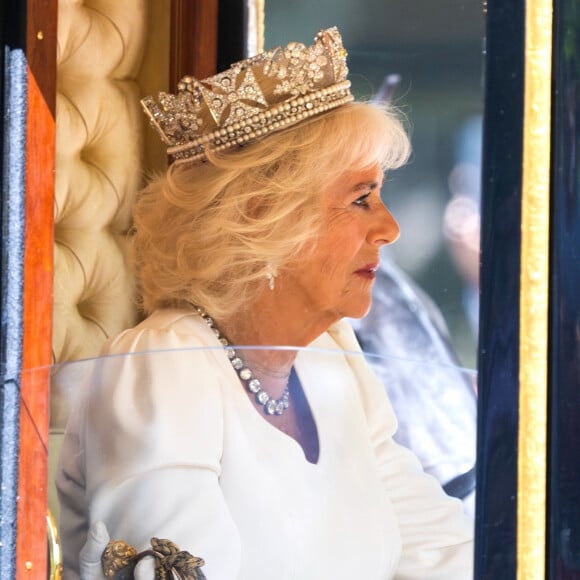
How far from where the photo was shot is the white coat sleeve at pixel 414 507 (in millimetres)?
1055

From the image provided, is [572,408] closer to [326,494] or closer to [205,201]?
[326,494]

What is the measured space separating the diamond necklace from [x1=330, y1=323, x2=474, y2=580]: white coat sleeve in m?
0.08

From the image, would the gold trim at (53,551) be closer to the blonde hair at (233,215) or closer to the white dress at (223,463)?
the white dress at (223,463)

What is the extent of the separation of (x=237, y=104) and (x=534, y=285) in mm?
361

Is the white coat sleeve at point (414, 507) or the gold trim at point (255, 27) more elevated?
the gold trim at point (255, 27)

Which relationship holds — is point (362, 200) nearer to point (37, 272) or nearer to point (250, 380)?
point (250, 380)

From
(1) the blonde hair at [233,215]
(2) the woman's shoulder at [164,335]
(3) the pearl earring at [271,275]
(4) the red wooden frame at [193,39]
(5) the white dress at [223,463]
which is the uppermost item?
(4) the red wooden frame at [193,39]

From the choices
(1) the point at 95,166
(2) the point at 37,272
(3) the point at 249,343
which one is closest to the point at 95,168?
(1) the point at 95,166

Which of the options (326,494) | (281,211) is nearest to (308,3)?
(281,211)

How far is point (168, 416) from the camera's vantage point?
100 centimetres

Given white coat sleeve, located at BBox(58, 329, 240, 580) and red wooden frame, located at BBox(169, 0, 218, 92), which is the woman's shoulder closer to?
white coat sleeve, located at BBox(58, 329, 240, 580)

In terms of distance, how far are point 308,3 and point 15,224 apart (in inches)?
13.9

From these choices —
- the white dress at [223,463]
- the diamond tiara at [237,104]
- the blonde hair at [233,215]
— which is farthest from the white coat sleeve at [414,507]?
the diamond tiara at [237,104]

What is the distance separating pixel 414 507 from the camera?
42.4 inches
